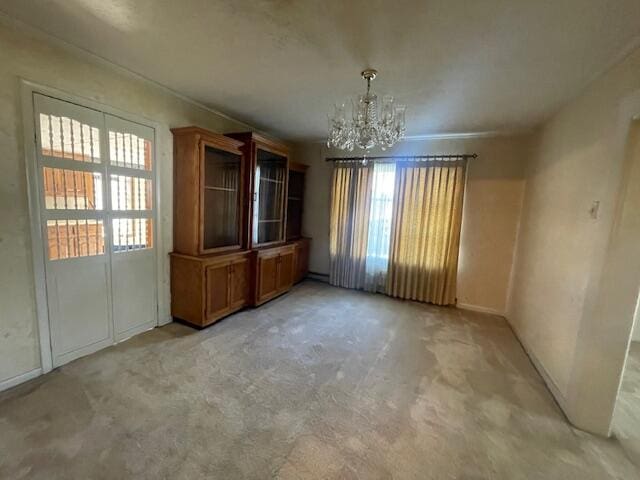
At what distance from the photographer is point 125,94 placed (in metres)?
2.46

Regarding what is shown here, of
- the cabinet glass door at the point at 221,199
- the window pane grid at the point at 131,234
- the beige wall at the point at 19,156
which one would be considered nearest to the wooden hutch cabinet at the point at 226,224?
the cabinet glass door at the point at 221,199

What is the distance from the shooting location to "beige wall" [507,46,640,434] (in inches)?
66.1

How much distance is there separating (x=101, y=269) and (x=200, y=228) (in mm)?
917

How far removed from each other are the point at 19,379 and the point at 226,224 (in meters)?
2.11

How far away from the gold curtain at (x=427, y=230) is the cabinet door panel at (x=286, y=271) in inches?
61.6

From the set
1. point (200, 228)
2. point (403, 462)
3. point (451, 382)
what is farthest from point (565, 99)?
point (200, 228)

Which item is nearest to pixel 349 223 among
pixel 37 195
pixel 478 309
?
pixel 478 309

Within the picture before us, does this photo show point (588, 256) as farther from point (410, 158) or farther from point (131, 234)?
point (131, 234)

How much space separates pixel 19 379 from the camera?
6.49ft

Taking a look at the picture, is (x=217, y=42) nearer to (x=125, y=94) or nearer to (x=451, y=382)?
(x=125, y=94)

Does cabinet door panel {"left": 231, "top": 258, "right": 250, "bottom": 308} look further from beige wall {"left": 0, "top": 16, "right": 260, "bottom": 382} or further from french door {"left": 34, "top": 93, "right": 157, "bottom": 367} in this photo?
beige wall {"left": 0, "top": 16, "right": 260, "bottom": 382}

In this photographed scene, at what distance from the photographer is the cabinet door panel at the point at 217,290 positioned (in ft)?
9.68

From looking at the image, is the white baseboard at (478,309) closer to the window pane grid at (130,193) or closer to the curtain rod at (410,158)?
the curtain rod at (410,158)

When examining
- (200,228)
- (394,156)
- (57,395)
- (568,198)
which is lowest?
(57,395)
